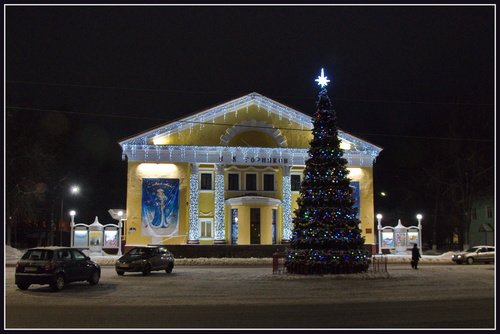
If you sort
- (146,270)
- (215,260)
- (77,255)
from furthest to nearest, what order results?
1. (215,260)
2. (146,270)
3. (77,255)

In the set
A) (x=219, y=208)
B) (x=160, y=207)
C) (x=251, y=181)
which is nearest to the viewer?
(x=160, y=207)

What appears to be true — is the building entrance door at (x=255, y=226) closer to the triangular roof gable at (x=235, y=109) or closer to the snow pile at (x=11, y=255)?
the triangular roof gable at (x=235, y=109)

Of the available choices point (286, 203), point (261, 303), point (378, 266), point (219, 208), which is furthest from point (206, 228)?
point (261, 303)

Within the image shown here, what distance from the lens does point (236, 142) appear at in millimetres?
44031

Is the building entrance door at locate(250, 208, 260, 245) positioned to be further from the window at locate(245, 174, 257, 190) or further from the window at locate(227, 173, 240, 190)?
the window at locate(227, 173, 240, 190)

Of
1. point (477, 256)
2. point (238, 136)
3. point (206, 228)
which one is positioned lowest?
point (477, 256)

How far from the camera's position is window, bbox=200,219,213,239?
142 feet

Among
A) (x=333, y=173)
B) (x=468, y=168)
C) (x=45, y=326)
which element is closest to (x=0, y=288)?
(x=45, y=326)

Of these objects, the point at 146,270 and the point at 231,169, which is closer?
the point at 146,270

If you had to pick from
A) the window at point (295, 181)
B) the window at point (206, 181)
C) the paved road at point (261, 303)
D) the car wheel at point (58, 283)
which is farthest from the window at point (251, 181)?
the car wheel at point (58, 283)

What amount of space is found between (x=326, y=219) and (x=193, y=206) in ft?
65.9

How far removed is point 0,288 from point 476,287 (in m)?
15.4

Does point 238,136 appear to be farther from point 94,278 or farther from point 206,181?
point 94,278

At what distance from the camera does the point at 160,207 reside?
42344 millimetres
